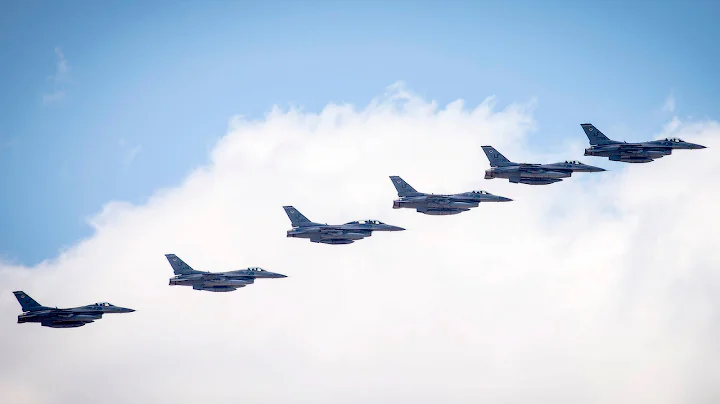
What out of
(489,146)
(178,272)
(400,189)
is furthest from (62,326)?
(489,146)

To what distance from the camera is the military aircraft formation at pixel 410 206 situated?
161 m

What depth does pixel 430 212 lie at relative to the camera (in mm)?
163000

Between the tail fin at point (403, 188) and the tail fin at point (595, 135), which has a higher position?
the tail fin at point (595, 135)

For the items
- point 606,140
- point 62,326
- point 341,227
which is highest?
point 606,140

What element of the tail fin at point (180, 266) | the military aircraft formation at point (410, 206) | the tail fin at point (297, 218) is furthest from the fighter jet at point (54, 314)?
the tail fin at point (297, 218)

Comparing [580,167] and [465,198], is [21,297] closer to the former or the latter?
[465,198]

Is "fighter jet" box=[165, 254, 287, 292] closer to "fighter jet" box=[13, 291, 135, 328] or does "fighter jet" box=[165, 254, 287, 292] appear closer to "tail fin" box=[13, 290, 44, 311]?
"fighter jet" box=[13, 291, 135, 328]

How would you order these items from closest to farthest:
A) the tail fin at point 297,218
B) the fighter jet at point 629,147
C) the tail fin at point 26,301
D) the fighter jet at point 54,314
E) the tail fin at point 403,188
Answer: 1. the fighter jet at point 629,147
2. the tail fin at point 403,188
3. the fighter jet at point 54,314
4. the tail fin at point 297,218
5. the tail fin at point 26,301

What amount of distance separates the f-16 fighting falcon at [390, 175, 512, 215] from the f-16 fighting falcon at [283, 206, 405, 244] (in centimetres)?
712

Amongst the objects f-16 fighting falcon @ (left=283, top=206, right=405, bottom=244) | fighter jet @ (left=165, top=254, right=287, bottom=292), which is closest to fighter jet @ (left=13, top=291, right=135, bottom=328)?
fighter jet @ (left=165, top=254, right=287, bottom=292)

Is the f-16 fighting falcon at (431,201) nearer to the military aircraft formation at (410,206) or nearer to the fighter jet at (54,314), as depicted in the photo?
the military aircraft formation at (410,206)

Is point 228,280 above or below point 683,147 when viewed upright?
below

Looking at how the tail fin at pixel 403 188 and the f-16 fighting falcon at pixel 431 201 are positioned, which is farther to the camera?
the tail fin at pixel 403 188

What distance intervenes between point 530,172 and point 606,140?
13.8 metres
